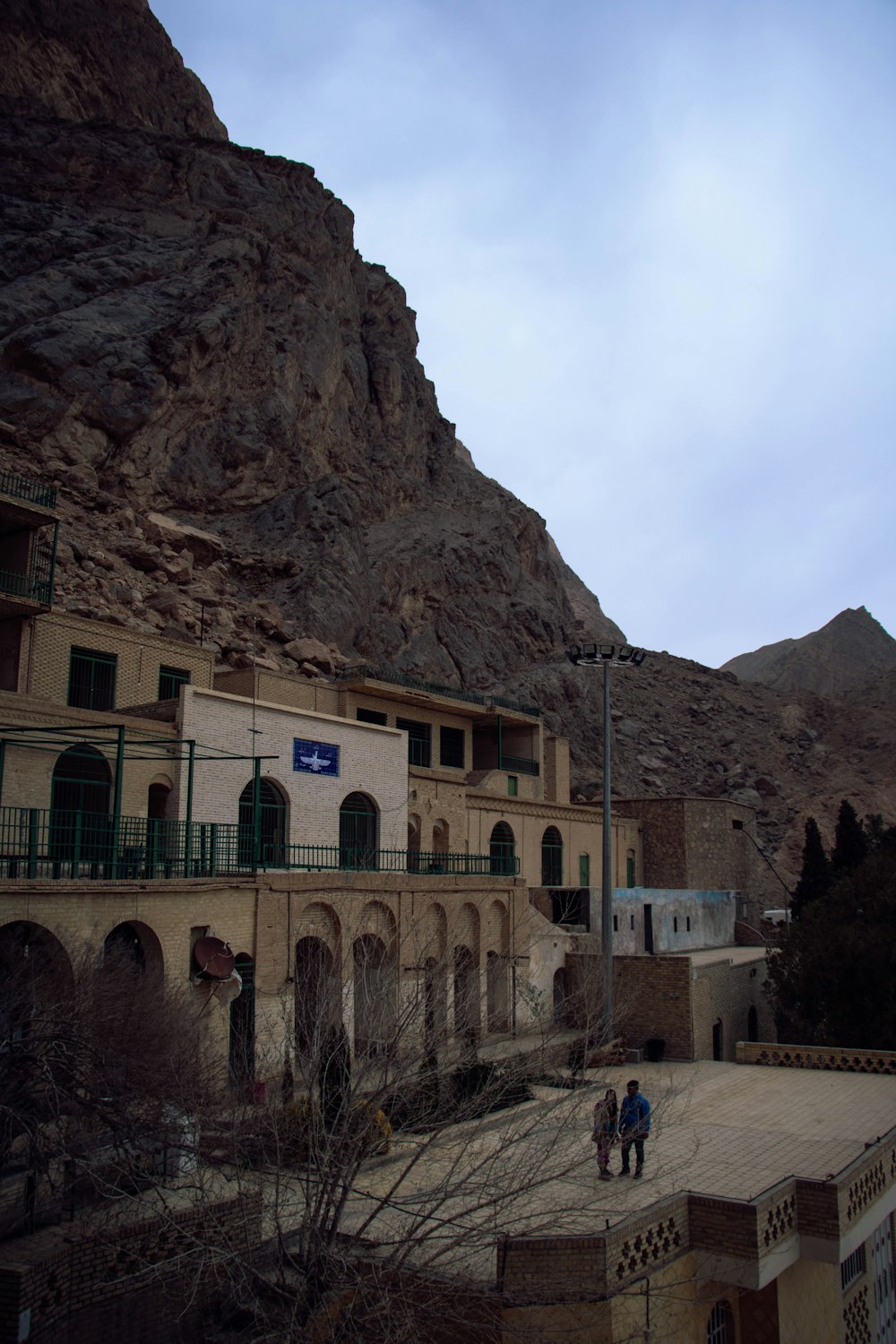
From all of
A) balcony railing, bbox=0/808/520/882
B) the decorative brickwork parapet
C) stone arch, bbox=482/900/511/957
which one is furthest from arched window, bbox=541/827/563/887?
the decorative brickwork parapet

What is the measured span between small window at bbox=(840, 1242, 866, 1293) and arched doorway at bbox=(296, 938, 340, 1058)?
761cm

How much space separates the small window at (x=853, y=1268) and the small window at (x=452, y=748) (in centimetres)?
2659

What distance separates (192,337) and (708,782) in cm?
3855

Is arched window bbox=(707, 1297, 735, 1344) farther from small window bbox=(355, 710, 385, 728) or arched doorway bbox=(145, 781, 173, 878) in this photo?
small window bbox=(355, 710, 385, 728)

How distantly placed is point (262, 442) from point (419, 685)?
26053 millimetres

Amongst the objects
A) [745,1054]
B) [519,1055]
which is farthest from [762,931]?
[519,1055]

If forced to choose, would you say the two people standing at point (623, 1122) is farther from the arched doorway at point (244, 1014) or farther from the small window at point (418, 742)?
the small window at point (418, 742)

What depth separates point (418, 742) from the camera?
1559 inches

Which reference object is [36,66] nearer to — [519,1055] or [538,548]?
[538,548]

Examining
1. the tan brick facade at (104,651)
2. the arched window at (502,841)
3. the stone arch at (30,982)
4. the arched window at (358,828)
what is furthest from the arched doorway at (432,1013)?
the arched window at (502,841)

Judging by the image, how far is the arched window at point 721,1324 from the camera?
12.8 meters

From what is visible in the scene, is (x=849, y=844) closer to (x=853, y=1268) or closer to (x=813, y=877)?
(x=813, y=877)

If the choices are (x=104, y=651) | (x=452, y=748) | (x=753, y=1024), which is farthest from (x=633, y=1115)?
(x=452, y=748)

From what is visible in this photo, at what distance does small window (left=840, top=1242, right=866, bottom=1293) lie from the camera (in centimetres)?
1484
